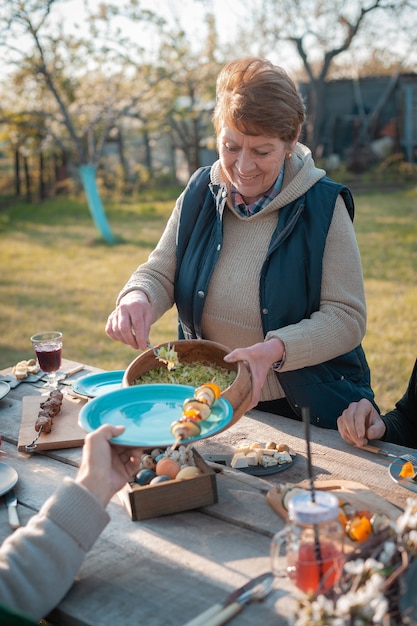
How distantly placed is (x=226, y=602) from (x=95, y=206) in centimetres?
1052

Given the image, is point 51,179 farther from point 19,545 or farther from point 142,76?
point 19,545

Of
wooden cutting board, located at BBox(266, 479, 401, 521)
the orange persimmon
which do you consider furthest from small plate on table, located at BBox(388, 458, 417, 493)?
wooden cutting board, located at BBox(266, 479, 401, 521)

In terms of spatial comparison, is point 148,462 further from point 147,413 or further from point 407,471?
point 407,471

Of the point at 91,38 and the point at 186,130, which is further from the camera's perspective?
the point at 186,130

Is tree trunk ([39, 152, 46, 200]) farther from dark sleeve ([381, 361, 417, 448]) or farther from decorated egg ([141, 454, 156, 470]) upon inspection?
decorated egg ([141, 454, 156, 470])

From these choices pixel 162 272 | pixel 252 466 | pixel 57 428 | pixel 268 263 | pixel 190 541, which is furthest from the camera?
pixel 162 272

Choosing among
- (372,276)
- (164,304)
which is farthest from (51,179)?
(164,304)

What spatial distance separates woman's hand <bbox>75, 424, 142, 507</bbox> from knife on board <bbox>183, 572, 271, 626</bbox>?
331 mm

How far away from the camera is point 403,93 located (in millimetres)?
17984

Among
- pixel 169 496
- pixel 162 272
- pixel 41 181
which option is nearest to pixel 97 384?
pixel 162 272

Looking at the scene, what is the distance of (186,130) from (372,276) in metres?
9.16

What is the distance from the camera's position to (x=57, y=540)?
4.91 ft

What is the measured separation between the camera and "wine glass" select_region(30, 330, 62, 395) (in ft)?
8.86

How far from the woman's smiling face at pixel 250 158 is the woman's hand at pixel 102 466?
3.92 ft
